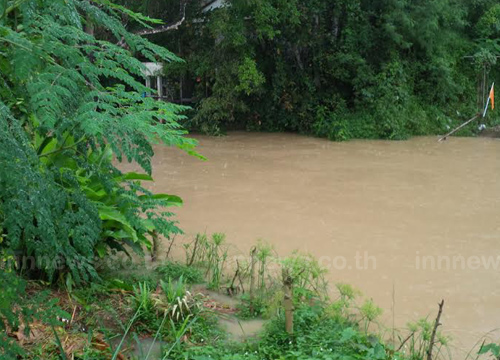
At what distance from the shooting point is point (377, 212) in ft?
21.4

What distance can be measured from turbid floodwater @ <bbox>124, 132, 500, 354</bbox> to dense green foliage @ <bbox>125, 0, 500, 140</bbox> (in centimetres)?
168

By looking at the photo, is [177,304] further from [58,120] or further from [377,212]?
[377,212]

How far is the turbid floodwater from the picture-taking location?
14.2ft

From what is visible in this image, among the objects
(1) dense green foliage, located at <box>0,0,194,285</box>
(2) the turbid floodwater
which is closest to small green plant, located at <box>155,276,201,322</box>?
(1) dense green foliage, located at <box>0,0,194,285</box>

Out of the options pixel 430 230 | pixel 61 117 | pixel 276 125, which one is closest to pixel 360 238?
pixel 430 230

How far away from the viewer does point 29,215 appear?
71.7 inches

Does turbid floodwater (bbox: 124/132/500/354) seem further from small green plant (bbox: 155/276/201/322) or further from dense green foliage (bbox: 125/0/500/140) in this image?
dense green foliage (bbox: 125/0/500/140)

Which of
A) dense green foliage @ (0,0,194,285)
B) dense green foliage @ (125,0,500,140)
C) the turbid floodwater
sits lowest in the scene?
the turbid floodwater

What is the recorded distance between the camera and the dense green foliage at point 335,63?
12219mm

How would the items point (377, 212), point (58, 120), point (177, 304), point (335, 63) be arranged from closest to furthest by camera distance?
point (58, 120)
point (177, 304)
point (377, 212)
point (335, 63)

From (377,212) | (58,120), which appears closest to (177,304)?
(58,120)

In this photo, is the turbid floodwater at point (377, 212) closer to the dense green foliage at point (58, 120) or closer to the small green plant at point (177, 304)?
the small green plant at point (177, 304)

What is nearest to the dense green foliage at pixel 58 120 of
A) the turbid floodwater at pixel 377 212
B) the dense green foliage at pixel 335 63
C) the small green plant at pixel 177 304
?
the small green plant at pixel 177 304

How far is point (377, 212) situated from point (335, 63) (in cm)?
717
